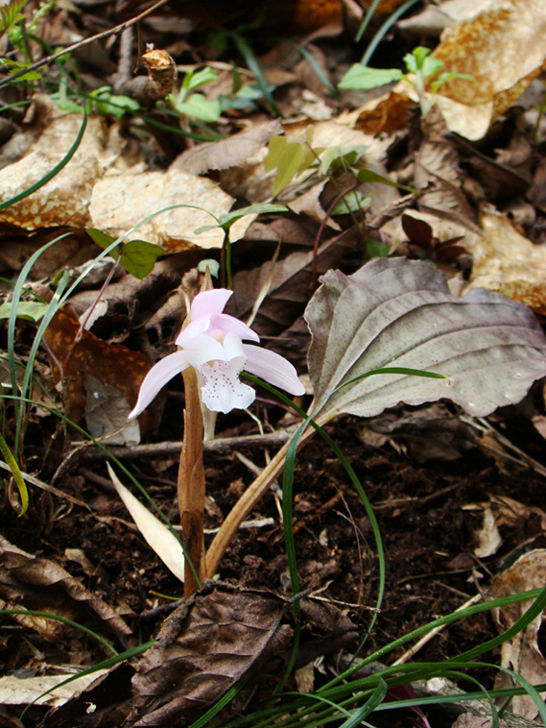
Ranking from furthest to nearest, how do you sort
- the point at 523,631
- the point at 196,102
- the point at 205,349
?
the point at 196,102 < the point at 523,631 < the point at 205,349

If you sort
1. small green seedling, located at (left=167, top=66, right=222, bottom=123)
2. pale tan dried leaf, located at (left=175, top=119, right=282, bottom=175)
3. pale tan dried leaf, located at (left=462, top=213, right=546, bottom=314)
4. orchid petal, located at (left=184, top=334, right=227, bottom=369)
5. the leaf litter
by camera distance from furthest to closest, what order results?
small green seedling, located at (left=167, top=66, right=222, bottom=123) → pale tan dried leaf, located at (left=175, top=119, right=282, bottom=175) → pale tan dried leaf, located at (left=462, top=213, right=546, bottom=314) → the leaf litter → orchid petal, located at (left=184, top=334, right=227, bottom=369)

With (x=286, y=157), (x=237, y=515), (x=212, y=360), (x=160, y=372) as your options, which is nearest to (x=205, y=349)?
(x=212, y=360)

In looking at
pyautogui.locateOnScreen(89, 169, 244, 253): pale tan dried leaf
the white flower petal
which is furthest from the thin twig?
pyautogui.locateOnScreen(89, 169, 244, 253): pale tan dried leaf

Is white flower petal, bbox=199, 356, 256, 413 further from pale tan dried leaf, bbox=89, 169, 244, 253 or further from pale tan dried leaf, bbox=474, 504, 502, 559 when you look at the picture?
pale tan dried leaf, bbox=474, 504, 502, 559

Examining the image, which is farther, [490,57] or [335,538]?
[490,57]

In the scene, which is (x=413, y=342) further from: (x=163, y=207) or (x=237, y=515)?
(x=163, y=207)

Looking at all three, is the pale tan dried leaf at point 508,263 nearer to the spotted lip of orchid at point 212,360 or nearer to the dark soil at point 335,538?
the dark soil at point 335,538
